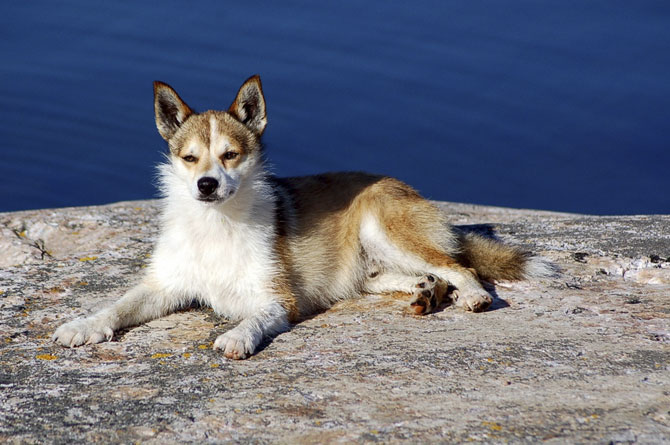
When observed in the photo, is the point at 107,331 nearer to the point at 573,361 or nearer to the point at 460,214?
the point at 573,361

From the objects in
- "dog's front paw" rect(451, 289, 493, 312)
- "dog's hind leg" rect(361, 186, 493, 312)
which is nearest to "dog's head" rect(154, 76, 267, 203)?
"dog's hind leg" rect(361, 186, 493, 312)

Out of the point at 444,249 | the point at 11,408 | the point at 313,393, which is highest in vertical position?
the point at 444,249

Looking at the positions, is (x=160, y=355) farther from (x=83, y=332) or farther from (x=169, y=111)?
(x=169, y=111)

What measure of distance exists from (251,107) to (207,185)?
867mm

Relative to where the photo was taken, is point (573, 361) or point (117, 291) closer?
point (573, 361)

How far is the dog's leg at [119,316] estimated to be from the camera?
14.6 ft

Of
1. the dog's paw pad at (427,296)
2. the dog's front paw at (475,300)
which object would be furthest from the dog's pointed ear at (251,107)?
the dog's front paw at (475,300)

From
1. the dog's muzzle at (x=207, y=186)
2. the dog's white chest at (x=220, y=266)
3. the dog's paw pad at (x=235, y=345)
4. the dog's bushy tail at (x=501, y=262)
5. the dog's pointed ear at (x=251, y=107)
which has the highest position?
the dog's pointed ear at (x=251, y=107)

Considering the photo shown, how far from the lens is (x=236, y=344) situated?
4219 millimetres

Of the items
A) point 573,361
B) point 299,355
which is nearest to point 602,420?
point 573,361

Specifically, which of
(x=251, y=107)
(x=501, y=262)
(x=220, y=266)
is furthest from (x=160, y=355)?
(x=501, y=262)

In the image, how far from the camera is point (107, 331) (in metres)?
4.54

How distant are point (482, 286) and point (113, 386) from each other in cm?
253

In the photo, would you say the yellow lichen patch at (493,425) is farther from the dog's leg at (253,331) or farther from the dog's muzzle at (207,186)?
the dog's muzzle at (207,186)
